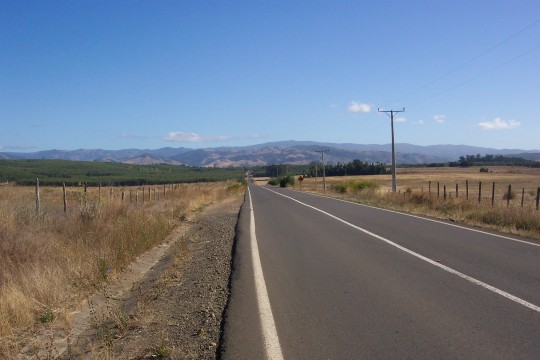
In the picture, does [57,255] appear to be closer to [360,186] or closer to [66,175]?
[360,186]

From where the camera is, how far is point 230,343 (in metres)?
5.73

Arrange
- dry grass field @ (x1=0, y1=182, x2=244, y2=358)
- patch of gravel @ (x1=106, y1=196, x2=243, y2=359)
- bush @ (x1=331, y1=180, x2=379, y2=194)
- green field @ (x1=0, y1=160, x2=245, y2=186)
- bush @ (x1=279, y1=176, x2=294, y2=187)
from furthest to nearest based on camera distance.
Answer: bush @ (x1=279, y1=176, x2=294, y2=187), bush @ (x1=331, y1=180, x2=379, y2=194), green field @ (x1=0, y1=160, x2=245, y2=186), dry grass field @ (x1=0, y1=182, x2=244, y2=358), patch of gravel @ (x1=106, y1=196, x2=243, y2=359)

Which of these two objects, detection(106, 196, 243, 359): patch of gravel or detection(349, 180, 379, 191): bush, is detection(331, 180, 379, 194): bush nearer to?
detection(349, 180, 379, 191): bush

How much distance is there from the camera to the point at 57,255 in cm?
1042

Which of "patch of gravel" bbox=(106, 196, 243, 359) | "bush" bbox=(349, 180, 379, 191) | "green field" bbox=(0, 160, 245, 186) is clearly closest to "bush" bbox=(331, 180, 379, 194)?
"bush" bbox=(349, 180, 379, 191)

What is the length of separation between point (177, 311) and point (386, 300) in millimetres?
2869

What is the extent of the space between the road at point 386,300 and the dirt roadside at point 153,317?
0.33 m

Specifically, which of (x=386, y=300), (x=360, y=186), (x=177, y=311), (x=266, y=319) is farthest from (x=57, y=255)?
(x=360, y=186)

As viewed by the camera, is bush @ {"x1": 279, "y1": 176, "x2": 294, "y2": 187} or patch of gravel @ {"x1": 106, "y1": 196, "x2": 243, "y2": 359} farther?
bush @ {"x1": 279, "y1": 176, "x2": 294, "y2": 187}

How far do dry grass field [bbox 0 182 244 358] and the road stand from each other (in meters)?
2.50

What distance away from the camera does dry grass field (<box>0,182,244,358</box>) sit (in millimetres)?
7281

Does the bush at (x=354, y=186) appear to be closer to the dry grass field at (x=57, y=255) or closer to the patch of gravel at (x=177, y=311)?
the dry grass field at (x=57, y=255)

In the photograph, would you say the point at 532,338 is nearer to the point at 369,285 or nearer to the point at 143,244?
the point at 369,285

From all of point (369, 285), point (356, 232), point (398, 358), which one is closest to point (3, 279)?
point (369, 285)
